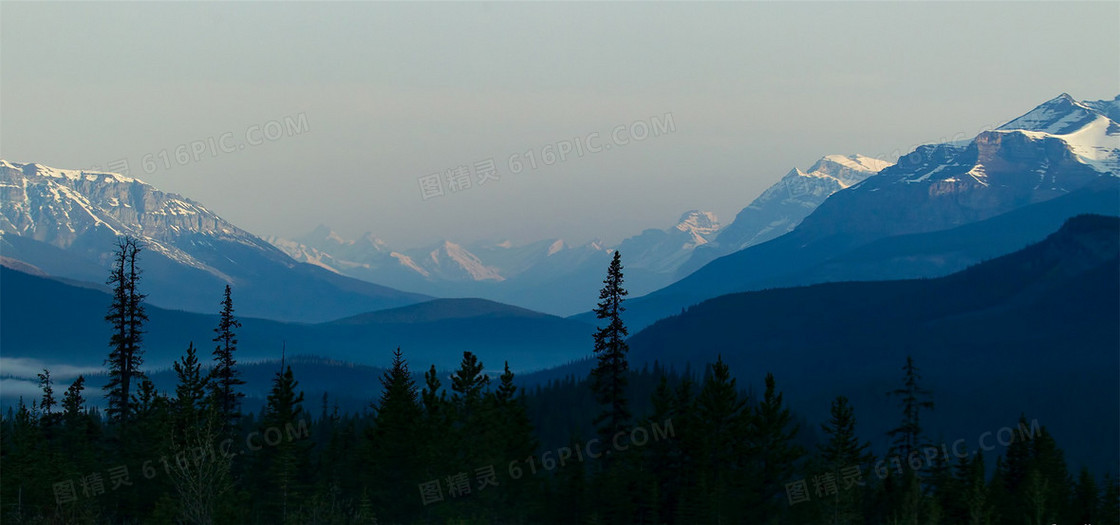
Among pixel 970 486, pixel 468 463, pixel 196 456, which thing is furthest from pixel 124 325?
pixel 970 486

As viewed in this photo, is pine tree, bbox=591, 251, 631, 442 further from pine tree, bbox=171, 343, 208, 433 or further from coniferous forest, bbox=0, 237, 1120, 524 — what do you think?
pine tree, bbox=171, 343, 208, 433

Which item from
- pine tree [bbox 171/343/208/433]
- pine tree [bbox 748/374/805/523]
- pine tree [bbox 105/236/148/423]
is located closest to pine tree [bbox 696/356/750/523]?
pine tree [bbox 748/374/805/523]

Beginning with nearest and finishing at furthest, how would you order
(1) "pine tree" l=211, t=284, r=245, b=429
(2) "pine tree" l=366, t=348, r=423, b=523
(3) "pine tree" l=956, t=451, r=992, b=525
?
(2) "pine tree" l=366, t=348, r=423, b=523 → (3) "pine tree" l=956, t=451, r=992, b=525 → (1) "pine tree" l=211, t=284, r=245, b=429

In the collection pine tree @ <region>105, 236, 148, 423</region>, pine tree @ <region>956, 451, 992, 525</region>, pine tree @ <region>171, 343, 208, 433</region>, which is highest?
pine tree @ <region>105, 236, 148, 423</region>

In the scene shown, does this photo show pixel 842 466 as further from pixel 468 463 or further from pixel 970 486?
pixel 468 463

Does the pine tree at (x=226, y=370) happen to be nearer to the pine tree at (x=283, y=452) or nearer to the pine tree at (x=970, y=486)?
the pine tree at (x=283, y=452)

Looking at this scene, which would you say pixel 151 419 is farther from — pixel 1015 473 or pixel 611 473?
pixel 1015 473

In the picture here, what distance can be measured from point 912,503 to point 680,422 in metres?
17.0

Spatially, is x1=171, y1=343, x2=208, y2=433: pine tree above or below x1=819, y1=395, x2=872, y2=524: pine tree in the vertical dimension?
above

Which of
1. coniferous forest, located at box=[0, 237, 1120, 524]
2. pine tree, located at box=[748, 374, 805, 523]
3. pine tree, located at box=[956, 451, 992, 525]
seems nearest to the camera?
coniferous forest, located at box=[0, 237, 1120, 524]

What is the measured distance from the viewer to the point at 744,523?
74.0 metres

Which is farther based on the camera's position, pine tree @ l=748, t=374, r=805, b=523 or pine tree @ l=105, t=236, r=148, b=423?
pine tree @ l=105, t=236, r=148, b=423

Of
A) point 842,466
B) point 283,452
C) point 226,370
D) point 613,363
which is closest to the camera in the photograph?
point 283,452

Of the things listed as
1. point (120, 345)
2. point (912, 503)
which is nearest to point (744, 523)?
point (912, 503)
